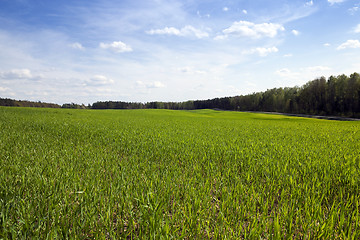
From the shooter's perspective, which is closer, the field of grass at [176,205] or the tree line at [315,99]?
the field of grass at [176,205]

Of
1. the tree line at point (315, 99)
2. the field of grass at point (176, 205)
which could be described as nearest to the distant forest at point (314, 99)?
the tree line at point (315, 99)

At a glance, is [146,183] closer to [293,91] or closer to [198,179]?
[198,179]

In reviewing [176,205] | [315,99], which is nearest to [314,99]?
[315,99]

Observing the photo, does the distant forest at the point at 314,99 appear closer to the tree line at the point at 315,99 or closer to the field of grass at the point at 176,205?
the tree line at the point at 315,99

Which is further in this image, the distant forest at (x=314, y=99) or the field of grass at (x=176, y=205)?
the distant forest at (x=314, y=99)

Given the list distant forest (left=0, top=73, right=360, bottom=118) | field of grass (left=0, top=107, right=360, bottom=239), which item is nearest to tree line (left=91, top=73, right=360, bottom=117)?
distant forest (left=0, top=73, right=360, bottom=118)

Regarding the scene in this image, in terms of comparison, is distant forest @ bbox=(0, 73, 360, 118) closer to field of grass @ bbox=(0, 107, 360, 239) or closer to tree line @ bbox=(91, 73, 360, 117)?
tree line @ bbox=(91, 73, 360, 117)

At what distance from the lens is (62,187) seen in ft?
12.1

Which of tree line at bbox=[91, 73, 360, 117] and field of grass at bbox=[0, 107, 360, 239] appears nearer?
field of grass at bbox=[0, 107, 360, 239]

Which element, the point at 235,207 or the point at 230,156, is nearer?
the point at 235,207

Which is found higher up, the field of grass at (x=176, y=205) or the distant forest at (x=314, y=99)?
the distant forest at (x=314, y=99)

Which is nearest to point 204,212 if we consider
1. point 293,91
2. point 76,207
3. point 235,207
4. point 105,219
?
point 235,207

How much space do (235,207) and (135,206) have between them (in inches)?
72.6

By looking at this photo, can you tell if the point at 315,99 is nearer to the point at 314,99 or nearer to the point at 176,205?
the point at 314,99
